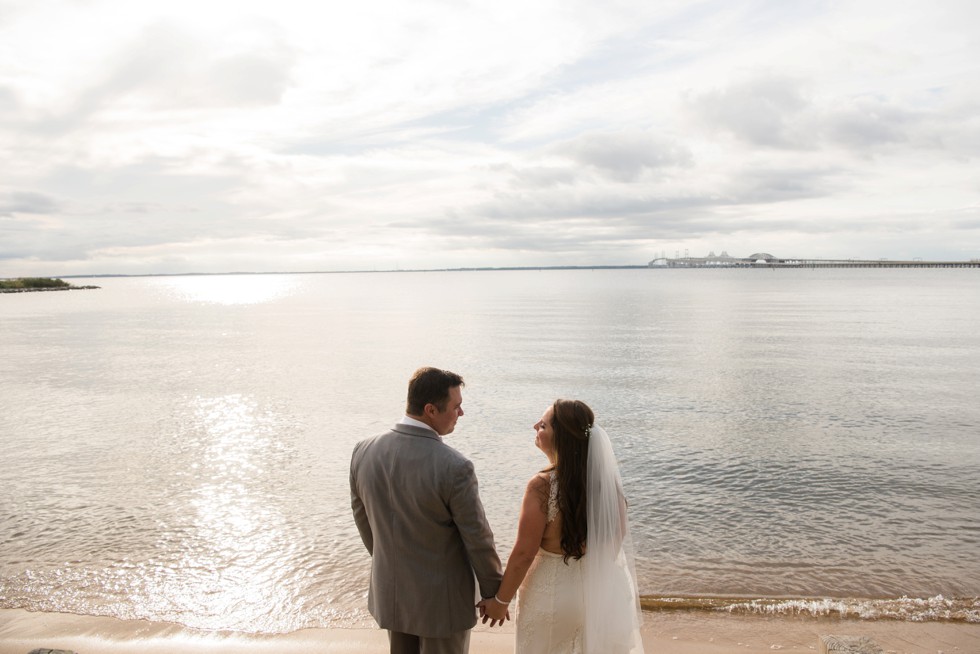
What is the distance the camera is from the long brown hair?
161 inches

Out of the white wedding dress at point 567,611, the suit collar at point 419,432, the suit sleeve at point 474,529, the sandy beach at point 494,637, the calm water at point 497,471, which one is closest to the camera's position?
the suit sleeve at point 474,529

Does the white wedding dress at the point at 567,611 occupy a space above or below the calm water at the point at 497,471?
above

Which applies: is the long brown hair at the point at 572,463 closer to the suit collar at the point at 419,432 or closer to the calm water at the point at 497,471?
the suit collar at the point at 419,432

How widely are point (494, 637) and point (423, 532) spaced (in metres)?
3.69

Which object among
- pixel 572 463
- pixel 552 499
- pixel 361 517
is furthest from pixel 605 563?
pixel 361 517

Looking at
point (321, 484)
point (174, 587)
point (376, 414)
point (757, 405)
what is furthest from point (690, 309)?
point (174, 587)

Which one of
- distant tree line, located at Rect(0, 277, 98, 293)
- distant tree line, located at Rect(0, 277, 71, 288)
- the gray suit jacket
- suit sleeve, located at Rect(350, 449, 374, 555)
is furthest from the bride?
distant tree line, located at Rect(0, 277, 71, 288)

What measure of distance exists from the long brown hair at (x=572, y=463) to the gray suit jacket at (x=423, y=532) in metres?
0.50

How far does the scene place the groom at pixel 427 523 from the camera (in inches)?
154

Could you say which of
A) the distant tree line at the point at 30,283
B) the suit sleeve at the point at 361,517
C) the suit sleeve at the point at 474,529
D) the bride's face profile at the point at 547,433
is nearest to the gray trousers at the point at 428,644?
the suit sleeve at the point at 474,529

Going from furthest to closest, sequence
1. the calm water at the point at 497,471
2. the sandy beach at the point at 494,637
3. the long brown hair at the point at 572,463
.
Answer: the calm water at the point at 497,471, the sandy beach at the point at 494,637, the long brown hair at the point at 572,463

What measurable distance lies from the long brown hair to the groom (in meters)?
0.50

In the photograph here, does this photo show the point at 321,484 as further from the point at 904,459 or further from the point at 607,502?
the point at 904,459

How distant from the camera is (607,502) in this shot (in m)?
4.23
